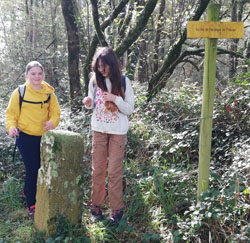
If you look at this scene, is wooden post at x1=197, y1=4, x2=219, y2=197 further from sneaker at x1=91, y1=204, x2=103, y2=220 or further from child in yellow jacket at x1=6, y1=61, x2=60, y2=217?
child in yellow jacket at x1=6, y1=61, x2=60, y2=217

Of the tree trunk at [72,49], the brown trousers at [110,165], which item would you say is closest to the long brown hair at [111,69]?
the brown trousers at [110,165]

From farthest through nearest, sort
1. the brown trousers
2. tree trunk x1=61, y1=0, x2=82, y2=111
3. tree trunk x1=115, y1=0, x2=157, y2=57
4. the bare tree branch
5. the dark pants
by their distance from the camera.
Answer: tree trunk x1=61, y1=0, x2=82, y2=111 < the bare tree branch < tree trunk x1=115, y1=0, x2=157, y2=57 < the dark pants < the brown trousers

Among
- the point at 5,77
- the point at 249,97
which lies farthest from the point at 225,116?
the point at 5,77

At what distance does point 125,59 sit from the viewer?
26.9ft

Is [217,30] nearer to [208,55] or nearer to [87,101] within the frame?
[208,55]

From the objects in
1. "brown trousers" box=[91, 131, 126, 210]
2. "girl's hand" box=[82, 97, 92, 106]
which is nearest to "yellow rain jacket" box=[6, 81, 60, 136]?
"girl's hand" box=[82, 97, 92, 106]

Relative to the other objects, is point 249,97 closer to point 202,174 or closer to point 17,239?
point 202,174

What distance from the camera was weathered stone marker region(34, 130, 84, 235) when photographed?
300cm

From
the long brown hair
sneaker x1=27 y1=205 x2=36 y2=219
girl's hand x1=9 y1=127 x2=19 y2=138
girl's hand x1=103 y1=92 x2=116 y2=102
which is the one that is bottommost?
sneaker x1=27 y1=205 x2=36 y2=219

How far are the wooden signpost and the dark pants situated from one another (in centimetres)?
203

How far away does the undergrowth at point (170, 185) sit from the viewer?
2902 millimetres

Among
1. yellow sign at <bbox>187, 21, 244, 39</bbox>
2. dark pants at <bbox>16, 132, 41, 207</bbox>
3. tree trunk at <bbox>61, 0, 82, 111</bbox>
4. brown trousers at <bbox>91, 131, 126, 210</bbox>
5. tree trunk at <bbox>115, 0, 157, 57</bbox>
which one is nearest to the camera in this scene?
yellow sign at <bbox>187, 21, 244, 39</bbox>

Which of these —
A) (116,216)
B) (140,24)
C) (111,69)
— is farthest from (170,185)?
(140,24)

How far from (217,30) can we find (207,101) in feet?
2.35
